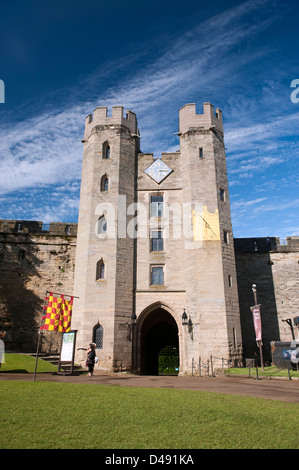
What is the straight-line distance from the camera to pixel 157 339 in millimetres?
23500

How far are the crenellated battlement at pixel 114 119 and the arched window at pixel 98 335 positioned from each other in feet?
38.2

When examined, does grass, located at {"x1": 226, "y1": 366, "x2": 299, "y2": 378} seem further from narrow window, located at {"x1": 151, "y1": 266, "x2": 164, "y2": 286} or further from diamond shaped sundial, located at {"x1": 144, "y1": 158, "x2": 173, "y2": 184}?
diamond shaped sundial, located at {"x1": 144, "y1": 158, "x2": 173, "y2": 184}

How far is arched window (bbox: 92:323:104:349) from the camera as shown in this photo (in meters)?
17.2

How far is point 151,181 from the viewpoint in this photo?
68.6ft

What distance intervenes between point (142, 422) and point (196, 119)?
62.0 feet

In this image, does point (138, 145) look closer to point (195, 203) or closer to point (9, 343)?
point (195, 203)

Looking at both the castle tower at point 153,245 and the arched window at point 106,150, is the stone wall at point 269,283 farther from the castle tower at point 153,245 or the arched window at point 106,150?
the arched window at point 106,150

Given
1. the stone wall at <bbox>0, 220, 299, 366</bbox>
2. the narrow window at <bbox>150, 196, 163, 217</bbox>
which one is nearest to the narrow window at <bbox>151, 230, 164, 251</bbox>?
the narrow window at <bbox>150, 196, 163, 217</bbox>

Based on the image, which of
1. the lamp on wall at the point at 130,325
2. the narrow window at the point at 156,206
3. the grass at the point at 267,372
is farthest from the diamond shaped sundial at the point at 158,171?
the grass at the point at 267,372

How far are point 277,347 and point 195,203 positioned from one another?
8.28m

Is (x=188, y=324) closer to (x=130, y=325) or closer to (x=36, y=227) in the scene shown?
(x=130, y=325)

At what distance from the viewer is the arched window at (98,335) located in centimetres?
1719

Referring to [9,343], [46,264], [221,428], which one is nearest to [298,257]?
[46,264]

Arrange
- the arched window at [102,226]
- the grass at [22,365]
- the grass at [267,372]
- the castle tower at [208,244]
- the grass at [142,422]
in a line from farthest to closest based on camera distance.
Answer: the arched window at [102,226] < the castle tower at [208,244] < the grass at [22,365] < the grass at [267,372] < the grass at [142,422]
